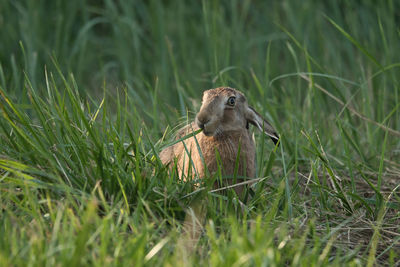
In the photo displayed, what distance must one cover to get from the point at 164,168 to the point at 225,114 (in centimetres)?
62

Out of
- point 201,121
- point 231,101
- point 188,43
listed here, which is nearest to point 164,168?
point 201,121

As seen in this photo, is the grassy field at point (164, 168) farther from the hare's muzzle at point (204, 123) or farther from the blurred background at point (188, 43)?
the hare's muzzle at point (204, 123)

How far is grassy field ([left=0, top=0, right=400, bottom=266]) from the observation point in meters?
2.17

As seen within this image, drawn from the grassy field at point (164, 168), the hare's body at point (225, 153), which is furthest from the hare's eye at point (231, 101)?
the grassy field at point (164, 168)

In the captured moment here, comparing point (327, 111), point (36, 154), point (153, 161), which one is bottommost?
point (327, 111)

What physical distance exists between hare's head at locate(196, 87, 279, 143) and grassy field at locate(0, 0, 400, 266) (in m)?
0.19

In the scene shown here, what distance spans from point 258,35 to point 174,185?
374 cm

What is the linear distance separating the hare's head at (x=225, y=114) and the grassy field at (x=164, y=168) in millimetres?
187

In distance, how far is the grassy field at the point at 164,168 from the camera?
217 centimetres

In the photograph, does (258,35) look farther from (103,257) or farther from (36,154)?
(103,257)

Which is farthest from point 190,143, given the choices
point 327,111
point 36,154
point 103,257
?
point 327,111

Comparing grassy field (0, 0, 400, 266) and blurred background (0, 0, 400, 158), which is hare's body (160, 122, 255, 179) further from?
blurred background (0, 0, 400, 158)

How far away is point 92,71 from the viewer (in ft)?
20.1

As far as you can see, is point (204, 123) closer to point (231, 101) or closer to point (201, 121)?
point (201, 121)
